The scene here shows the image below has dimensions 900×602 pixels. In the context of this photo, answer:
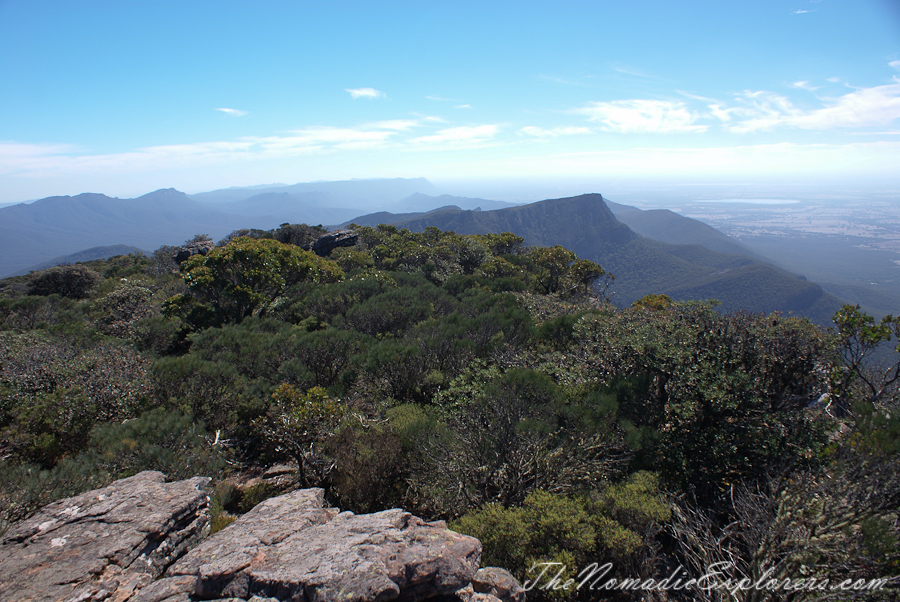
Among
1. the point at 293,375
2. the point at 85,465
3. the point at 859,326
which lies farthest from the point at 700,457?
the point at 85,465

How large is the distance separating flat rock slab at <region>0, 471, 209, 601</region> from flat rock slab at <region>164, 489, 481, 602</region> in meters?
0.62

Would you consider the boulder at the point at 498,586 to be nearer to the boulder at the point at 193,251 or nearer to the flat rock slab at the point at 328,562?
the flat rock slab at the point at 328,562

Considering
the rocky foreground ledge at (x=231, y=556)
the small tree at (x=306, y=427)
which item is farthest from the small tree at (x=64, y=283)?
the rocky foreground ledge at (x=231, y=556)

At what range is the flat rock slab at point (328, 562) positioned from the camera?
402cm

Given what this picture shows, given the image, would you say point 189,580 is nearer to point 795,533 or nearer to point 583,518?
point 583,518

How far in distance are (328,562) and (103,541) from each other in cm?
309

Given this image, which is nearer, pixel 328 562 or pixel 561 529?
pixel 328 562

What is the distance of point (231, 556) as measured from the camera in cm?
451

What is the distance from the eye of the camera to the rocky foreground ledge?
412 cm

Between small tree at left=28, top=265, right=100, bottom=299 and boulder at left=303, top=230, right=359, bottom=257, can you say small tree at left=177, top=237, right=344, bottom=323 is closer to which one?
small tree at left=28, top=265, right=100, bottom=299

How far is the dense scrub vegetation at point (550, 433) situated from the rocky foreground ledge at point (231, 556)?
1083mm

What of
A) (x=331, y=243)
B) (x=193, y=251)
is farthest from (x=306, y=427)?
(x=193, y=251)

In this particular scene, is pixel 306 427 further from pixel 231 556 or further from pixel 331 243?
pixel 331 243

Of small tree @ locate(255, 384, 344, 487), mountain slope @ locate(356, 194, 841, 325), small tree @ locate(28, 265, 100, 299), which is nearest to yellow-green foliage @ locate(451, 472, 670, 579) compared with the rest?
small tree @ locate(255, 384, 344, 487)
